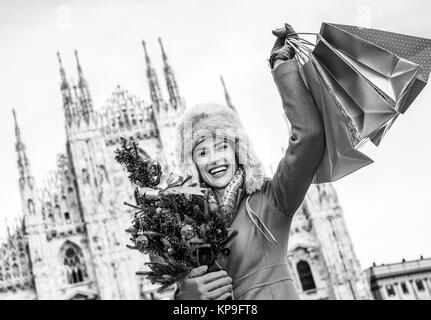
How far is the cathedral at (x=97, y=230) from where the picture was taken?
71.7 ft

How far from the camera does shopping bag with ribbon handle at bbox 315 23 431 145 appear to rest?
2.51 m

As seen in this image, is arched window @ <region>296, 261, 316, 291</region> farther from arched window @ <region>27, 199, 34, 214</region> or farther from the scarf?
the scarf

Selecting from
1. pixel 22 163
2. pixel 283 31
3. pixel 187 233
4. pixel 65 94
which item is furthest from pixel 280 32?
pixel 65 94

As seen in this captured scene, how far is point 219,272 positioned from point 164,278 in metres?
0.27

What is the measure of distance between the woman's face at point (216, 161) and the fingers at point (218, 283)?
1.80 ft

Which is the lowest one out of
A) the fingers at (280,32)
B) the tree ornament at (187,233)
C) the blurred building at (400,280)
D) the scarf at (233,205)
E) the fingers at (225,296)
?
the fingers at (225,296)

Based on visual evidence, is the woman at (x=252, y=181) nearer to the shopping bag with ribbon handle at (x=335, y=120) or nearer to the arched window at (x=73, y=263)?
the shopping bag with ribbon handle at (x=335, y=120)

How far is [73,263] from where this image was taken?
74.1 ft

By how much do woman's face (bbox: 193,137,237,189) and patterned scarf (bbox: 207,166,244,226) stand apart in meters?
0.05

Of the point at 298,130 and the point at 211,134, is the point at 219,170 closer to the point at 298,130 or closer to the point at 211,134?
the point at 211,134

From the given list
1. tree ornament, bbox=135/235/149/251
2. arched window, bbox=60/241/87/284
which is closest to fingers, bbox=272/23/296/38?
tree ornament, bbox=135/235/149/251

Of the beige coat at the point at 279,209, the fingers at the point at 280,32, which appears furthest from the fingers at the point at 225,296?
the fingers at the point at 280,32

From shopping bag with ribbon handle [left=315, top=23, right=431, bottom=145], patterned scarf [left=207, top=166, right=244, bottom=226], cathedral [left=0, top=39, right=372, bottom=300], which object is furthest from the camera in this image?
cathedral [left=0, top=39, right=372, bottom=300]
